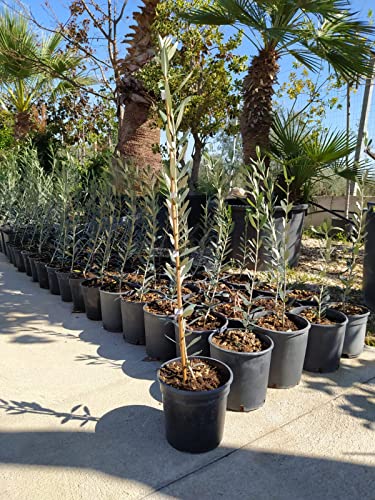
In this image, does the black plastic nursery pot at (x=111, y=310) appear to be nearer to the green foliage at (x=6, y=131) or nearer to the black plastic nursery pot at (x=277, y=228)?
the black plastic nursery pot at (x=277, y=228)

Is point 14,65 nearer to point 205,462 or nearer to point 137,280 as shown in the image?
point 137,280

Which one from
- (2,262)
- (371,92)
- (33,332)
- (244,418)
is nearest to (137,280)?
(33,332)

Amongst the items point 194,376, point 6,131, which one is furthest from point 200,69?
point 6,131

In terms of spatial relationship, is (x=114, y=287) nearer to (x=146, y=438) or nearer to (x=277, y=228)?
(x=146, y=438)

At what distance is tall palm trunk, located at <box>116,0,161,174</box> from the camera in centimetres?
618

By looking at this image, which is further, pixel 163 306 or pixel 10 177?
pixel 10 177

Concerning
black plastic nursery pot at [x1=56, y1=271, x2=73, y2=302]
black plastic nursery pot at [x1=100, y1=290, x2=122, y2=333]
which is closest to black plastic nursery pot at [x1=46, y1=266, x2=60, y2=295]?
black plastic nursery pot at [x1=56, y1=271, x2=73, y2=302]

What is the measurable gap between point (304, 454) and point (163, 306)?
1.37m

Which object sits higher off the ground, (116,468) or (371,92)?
(371,92)

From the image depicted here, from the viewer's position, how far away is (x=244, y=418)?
2074mm

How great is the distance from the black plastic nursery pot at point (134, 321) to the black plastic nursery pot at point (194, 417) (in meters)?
1.14

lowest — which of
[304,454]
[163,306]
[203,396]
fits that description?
[304,454]

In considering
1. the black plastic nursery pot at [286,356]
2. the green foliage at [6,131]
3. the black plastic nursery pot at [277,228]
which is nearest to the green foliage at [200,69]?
the black plastic nursery pot at [277,228]

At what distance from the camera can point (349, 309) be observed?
285cm
